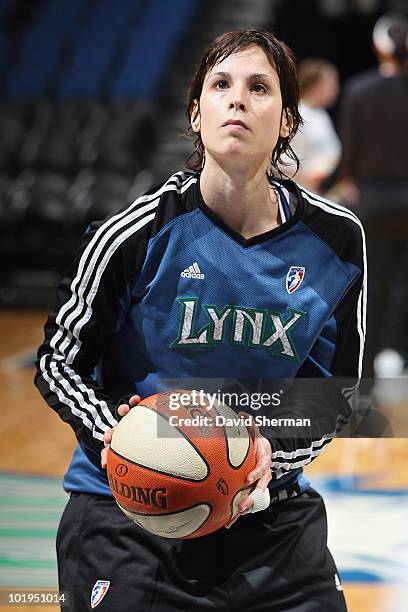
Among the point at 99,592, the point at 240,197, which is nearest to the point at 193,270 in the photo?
the point at 240,197

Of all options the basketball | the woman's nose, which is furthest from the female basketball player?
the basketball

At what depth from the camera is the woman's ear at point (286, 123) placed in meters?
2.25

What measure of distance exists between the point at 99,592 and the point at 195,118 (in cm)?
104

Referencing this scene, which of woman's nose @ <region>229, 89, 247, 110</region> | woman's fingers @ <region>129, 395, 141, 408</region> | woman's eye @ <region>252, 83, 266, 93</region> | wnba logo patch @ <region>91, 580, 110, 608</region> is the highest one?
woman's eye @ <region>252, 83, 266, 93</region>

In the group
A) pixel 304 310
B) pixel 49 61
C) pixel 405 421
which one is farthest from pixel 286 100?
pixel 49 61

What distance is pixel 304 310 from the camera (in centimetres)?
224

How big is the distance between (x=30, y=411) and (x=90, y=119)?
206 inches

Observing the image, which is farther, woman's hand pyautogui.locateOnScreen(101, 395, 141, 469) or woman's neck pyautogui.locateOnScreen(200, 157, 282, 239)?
woman's neck pyautogui.locateOnScreen(200, 157, 282, 239)

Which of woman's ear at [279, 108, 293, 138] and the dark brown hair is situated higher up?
the dark brown hair

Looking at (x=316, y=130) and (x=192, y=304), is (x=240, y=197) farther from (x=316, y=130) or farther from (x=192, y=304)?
(x=316, y=130)

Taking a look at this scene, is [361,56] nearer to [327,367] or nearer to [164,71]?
[164,71]

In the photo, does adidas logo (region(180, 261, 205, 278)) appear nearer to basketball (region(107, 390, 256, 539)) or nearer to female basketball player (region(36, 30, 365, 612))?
female basketball player (region(36, 30, 365, 612))

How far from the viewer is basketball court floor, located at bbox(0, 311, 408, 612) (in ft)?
11.1

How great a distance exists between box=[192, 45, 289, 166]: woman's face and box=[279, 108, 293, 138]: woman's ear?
6cm
